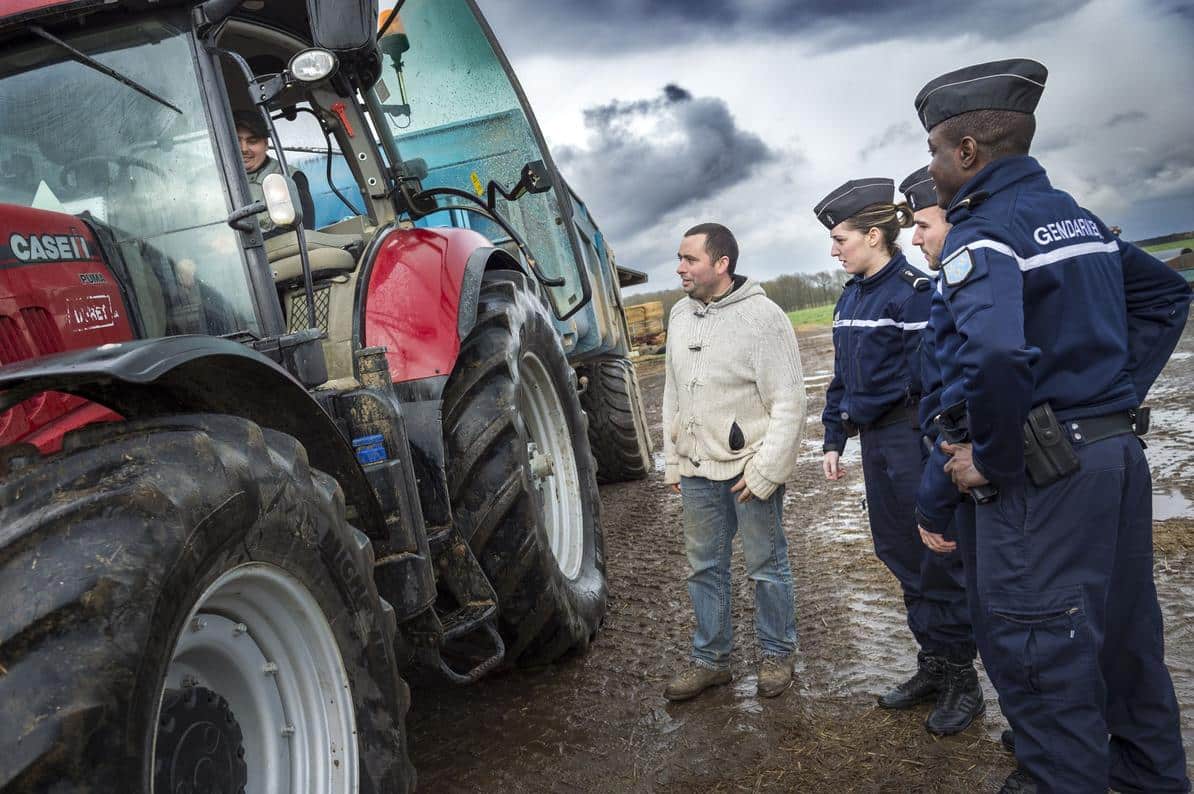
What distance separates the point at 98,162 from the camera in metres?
2.78

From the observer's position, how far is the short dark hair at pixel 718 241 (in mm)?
3764

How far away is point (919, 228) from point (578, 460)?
6.40 feet

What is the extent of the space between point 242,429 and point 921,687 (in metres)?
2.49

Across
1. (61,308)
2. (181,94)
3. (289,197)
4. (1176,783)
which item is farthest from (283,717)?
(1176,783)

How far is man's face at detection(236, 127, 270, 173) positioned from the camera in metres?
3.32

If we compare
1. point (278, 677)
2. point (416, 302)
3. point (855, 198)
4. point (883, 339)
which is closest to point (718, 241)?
point (855, 198)

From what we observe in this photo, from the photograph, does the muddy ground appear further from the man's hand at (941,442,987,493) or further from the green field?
the green field

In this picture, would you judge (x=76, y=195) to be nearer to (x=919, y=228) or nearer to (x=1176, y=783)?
(x=919, y=228)

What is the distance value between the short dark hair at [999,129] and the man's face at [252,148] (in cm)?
225

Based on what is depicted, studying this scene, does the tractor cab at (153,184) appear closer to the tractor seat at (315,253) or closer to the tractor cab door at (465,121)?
the tractor seat at (315,253)

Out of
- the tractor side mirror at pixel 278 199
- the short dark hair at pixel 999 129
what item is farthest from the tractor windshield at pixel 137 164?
the short dark hair at pixel 999 129

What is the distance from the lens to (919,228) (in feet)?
11.0

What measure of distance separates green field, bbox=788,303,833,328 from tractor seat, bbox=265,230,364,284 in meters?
28.2

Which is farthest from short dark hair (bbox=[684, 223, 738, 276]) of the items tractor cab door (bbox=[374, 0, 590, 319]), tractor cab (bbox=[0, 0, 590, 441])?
tractor cab door (bbox=[374, 0, 590, 319])
